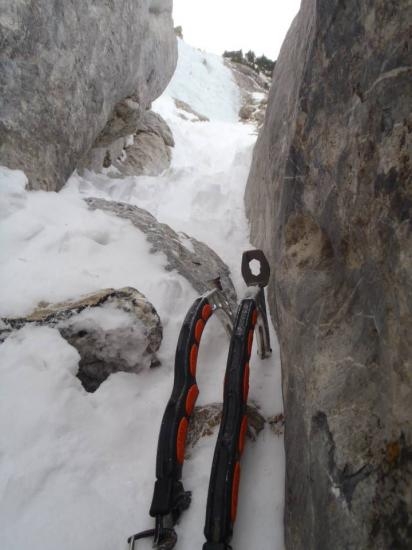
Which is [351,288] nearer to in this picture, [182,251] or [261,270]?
[261,270]

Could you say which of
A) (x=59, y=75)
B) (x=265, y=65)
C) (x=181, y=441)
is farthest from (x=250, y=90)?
(x=181, y=441)

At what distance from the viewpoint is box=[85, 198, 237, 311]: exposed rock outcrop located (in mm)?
4328

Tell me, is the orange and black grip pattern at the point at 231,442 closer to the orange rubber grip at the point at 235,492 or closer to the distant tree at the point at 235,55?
the orange rubber grip at the point at 235,492

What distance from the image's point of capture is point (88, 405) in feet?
9.17

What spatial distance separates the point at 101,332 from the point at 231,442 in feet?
4.55

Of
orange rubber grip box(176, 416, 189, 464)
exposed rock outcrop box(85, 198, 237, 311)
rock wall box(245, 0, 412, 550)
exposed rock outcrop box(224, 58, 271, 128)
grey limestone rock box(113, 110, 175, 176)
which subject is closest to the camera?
rock wall box(245, 0, 412, 550)

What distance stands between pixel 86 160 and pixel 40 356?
4.90 m

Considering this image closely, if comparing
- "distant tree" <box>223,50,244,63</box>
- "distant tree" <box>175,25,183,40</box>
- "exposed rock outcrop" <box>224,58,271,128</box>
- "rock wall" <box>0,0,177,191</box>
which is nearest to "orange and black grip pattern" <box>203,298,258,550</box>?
"rock wall" <box>0,0,177,191</box>

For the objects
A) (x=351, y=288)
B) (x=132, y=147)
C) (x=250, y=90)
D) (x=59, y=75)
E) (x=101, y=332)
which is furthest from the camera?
(x=250, y=90)

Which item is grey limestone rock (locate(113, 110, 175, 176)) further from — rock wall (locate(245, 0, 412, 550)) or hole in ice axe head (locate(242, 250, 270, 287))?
rock wall (locate(245, 0, 412, 550))

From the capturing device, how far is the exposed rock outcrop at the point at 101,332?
10.0ft

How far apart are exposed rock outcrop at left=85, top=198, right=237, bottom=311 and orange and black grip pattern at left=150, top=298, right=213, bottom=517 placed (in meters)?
1.14

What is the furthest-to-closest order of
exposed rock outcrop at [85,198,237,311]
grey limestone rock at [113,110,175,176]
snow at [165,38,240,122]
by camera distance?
1. snow at [165,38,240,122]
2. grey limestone rock at [113,110,175,176]
3. exposed rock outcrop at [85,198,237,311]

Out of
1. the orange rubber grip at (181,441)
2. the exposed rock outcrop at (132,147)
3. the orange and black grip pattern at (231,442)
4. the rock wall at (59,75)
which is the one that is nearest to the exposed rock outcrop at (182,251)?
the rock wall at (59,75)
